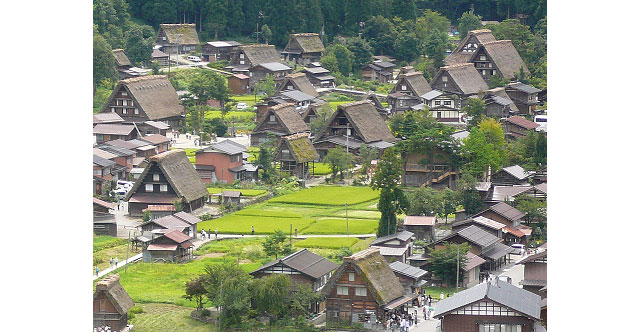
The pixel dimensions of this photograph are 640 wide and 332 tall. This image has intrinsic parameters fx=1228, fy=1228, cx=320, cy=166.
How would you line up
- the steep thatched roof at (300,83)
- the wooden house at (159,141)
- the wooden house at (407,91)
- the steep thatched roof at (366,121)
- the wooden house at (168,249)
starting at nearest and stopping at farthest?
the wooden house at (168,249) → the wooden house at (159,141) → the steep thatched roof at (366,121) → the wooden house at (407,91) → the steep thatched roof at (300,83)

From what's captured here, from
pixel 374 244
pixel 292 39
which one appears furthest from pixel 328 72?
pixel 374 244

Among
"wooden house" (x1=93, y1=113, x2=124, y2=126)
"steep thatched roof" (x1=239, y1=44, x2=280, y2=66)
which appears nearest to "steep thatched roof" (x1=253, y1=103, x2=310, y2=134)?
"wooden house" (x1=93, y1=113, x2=124, y2=126)

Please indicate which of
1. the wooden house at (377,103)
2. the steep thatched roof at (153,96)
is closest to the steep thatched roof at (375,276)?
the steep thatched roof at (153,96)

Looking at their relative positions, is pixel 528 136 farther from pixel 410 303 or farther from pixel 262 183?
pixel 410 303

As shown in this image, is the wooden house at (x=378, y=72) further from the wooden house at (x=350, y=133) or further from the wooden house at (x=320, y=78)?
the wooden house at (x=350, y=133)

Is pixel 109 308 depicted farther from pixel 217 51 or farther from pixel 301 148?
pixel 217 51

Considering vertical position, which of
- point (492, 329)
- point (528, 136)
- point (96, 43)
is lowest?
point (492, 329)

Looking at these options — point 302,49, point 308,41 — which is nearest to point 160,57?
point 302,49
